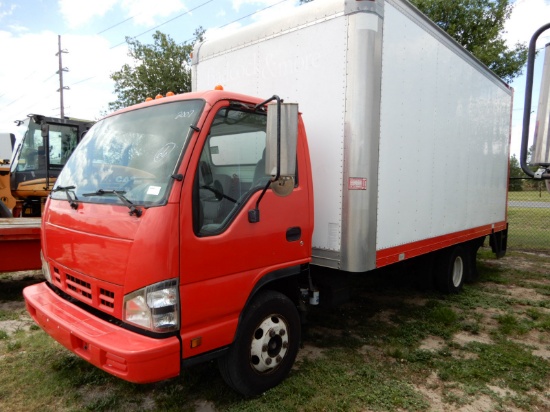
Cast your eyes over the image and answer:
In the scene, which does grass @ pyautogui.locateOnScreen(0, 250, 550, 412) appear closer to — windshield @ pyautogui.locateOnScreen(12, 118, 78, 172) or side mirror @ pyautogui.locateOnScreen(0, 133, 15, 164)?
windshield @ pyautogui.locateOnScreen(12, 118, 78, 172)

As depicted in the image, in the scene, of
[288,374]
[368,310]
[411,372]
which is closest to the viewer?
[288,374]

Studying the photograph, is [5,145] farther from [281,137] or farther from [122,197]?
[281,137]

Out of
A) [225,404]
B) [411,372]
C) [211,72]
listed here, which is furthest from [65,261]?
[411,372]

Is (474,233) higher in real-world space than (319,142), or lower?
lower

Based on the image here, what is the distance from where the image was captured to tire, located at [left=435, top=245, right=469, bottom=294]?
589cm

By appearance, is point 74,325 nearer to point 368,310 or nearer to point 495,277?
point 368,310

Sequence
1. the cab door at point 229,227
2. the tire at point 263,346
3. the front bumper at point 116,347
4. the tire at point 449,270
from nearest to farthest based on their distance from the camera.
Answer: the front bumper at point 116,347 < the cab door at point 229,227 < the tire at point 263,346 < the tire at point 449,270

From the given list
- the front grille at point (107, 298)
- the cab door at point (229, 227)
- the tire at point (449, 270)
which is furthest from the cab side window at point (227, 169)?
the tire at point (449, 270)

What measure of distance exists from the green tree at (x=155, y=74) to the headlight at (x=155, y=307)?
16.0 m

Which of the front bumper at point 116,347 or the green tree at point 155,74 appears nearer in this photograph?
the front bumper at point 116,347

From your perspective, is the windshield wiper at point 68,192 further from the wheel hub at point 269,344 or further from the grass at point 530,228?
the grass at point 530,228

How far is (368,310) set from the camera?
17.6 ft

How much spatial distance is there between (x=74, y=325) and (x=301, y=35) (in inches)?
121

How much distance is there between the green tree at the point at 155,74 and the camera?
17.4m
